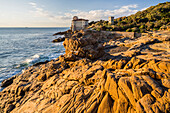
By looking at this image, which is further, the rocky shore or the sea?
the sea

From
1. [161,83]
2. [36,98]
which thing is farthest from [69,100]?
[161,83]

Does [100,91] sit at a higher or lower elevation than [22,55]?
higher

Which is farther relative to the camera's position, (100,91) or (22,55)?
(22,55)

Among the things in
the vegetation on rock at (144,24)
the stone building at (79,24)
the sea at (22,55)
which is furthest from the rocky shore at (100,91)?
the stone building at (79,24)

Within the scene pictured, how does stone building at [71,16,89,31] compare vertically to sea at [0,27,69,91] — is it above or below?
above

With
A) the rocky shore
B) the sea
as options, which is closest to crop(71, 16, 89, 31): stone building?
the sea

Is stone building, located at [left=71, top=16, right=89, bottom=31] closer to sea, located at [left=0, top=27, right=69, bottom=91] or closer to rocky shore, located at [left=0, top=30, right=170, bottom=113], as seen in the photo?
sea, located at [left=0, top=27, right=69, bottom=91]

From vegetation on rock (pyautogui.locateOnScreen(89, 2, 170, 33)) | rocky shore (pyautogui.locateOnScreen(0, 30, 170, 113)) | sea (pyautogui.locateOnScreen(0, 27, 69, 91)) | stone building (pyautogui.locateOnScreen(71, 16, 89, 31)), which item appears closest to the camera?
rocky shore (pyautogui.locateOnScreen(0, 30, 170, 113))

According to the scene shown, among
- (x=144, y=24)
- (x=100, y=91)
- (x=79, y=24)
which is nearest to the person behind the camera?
(x=100, y=91)

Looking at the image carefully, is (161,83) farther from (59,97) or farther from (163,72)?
(59,97)

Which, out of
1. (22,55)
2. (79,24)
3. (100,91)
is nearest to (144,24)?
(79,24)

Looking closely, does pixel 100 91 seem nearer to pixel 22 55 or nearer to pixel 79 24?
pixel 22 55

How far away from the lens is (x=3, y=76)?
809 inches

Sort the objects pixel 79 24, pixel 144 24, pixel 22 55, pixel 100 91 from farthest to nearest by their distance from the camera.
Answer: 1. pixel 79 24
2. pixel 144 24
3. pixel 22 55
4. pixel 100 91
